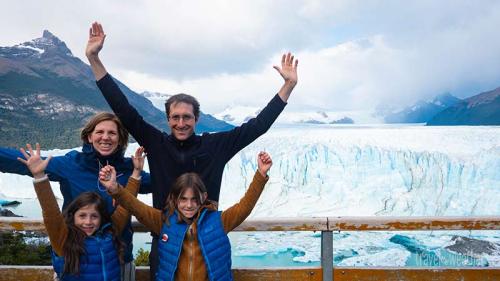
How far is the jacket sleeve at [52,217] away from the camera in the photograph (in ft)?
6.42

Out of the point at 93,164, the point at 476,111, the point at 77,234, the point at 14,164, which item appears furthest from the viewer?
the point at 476,111

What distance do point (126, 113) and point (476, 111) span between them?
198ft

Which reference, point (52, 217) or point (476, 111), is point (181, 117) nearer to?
point (52, 217)

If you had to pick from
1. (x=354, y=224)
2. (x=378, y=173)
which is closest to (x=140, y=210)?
(x=354, y=224)

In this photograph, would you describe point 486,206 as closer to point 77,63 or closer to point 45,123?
point 45,123

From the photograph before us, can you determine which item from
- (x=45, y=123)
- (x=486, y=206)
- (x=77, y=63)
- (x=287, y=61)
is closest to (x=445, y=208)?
(x=486, y=206)

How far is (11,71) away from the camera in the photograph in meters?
89.2

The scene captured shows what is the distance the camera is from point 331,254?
2.50 m

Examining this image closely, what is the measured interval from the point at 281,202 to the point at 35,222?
15958 millimetres

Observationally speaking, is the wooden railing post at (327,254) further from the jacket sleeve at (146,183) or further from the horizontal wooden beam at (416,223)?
the jacket sleeve at (146,183)

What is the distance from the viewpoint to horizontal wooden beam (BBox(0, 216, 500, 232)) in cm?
247

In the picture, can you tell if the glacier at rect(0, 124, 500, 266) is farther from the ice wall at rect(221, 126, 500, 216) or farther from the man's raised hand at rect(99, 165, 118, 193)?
the man's raised hand at rect(99, 165, 118, 193)

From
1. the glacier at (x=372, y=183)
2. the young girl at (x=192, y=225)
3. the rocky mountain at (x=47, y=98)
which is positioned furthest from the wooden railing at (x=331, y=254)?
the rocky mountain at (x=47, y=98)

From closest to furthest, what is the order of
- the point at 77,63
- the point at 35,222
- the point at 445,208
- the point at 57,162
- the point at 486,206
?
1. the point at 57,162
2. the point at 35,222
3. the point at 486,206
4. the point at 445,208
5. the point at 77,63
